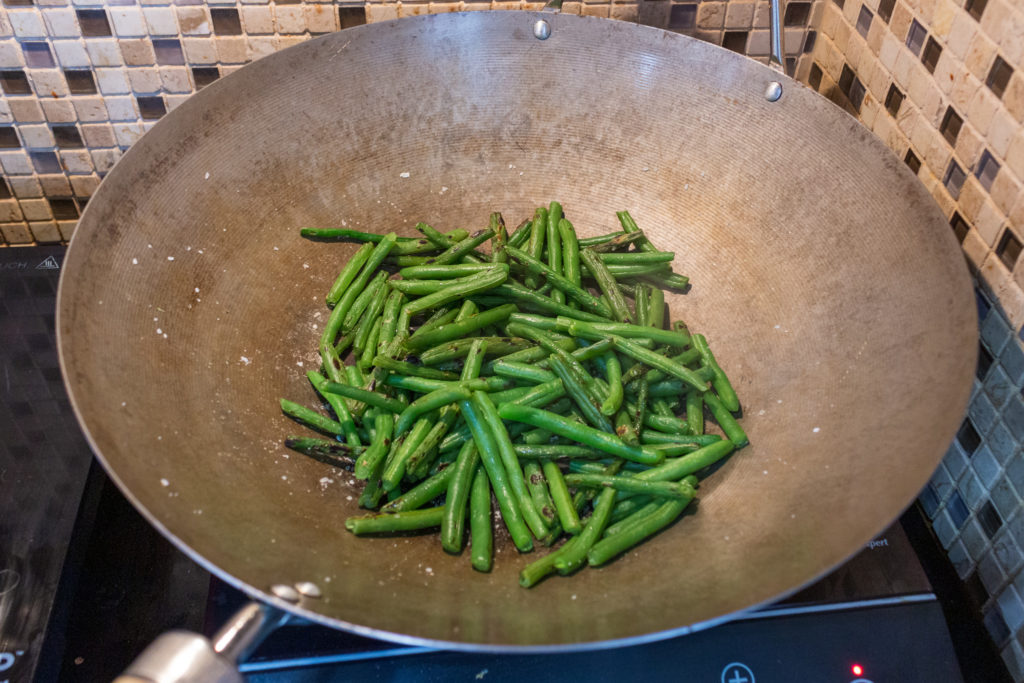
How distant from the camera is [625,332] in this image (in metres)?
1.62

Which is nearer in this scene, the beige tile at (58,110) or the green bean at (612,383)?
the green bean at (612,383)

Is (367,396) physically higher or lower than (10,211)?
higher

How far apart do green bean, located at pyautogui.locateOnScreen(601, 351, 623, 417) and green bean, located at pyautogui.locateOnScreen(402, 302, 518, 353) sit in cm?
26

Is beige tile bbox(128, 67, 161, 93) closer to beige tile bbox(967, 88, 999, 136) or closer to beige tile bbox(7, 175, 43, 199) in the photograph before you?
beige tile bbox(7, 175, 43, 199)

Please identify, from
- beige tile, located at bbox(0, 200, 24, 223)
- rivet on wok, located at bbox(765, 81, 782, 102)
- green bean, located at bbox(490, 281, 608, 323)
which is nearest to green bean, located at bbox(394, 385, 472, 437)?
green bean, located at bbox(490, 281, 608, 323)

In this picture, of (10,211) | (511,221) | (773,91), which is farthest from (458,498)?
(10,211)

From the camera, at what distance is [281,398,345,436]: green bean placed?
1.54 meters

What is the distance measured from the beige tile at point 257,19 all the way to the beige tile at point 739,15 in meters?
1.20

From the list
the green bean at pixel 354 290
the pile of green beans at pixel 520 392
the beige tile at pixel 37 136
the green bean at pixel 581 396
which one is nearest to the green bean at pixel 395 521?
the pile of green beans at pixel 520 392

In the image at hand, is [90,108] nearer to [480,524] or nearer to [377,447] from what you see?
[377,447]

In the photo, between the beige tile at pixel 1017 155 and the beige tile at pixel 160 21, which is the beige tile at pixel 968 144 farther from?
the beige tile at pixel 160 21

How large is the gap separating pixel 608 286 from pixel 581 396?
0.33 metres

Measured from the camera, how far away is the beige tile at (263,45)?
2012 mm

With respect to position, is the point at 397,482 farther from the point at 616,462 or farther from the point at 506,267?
the point at 506,267
